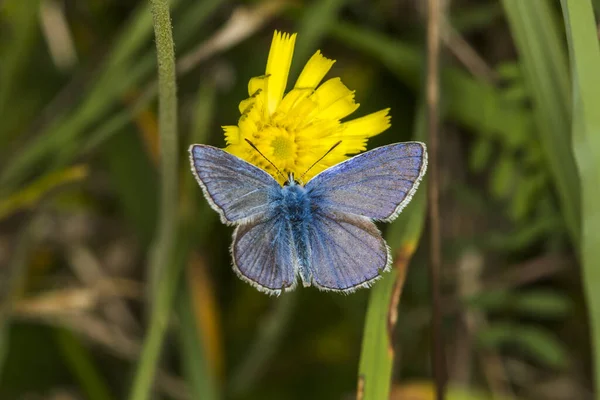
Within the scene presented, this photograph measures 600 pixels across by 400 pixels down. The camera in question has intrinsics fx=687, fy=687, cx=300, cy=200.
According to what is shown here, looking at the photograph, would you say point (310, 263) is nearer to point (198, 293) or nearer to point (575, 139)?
point (575, 139)

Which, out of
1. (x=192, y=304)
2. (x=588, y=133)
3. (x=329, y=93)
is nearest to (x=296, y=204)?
(x=329, y=93)

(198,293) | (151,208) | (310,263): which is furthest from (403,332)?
(310,263)

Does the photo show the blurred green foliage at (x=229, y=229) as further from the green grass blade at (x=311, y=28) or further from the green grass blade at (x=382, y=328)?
the green grass blade at (x=382, y=328)

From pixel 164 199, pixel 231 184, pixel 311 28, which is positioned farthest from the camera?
pixel 311 28

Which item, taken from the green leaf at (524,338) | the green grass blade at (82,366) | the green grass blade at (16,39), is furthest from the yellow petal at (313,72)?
the green grass blade at (82,366)

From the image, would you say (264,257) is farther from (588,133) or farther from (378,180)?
(588,133)

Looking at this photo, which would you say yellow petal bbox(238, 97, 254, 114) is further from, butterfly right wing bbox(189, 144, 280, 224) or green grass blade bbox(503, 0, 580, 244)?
green grass blade bbox(503, 0, 580, 244)
